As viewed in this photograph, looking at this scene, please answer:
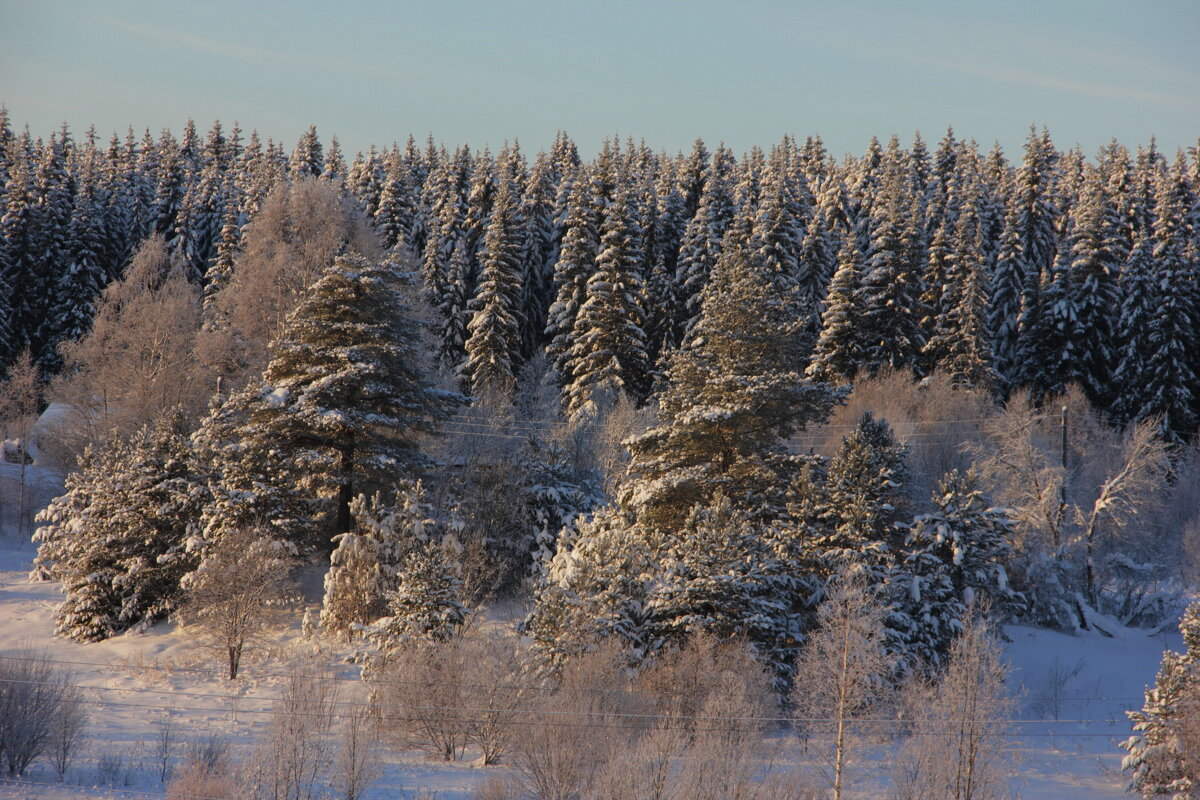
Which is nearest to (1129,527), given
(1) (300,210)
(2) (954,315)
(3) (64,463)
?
(2) (954,315)

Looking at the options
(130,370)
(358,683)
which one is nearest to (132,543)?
(358,683)

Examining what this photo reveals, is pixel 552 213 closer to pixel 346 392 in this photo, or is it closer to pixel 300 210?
pixel 300 210

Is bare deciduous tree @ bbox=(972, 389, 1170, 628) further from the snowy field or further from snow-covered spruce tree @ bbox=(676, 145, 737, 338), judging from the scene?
snow-covered spruce tree @ bbox=(676, 145, 737, 338)

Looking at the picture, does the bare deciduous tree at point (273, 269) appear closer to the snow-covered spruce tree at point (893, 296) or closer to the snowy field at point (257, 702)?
the snowy field at point (257, 702)

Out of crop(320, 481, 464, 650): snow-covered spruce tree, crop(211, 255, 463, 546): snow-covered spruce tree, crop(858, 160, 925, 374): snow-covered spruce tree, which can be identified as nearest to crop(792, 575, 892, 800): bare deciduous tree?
crop(320, 481, 464, 650): snow-covered spruce tree

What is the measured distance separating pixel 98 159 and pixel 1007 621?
70.4 m

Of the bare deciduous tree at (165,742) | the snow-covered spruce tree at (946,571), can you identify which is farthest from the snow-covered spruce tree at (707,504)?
the bare deciduous tree at (165,742)

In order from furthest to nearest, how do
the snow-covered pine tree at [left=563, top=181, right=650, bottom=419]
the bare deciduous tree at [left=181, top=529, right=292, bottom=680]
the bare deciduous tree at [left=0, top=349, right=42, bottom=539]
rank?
the bare deciduous tree at [left=0, top=349, right=42, bottom=539]
the snow-covered pine tree at [left=563, top=181, right=650, bottom=419]
the bare deciduous tree at [left=181, top=529, right=292, bottom=680]

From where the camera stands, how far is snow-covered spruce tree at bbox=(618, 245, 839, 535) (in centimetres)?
2983

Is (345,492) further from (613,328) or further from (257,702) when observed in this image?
(613,328)

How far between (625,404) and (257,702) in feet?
70.2

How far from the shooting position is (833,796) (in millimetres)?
22812

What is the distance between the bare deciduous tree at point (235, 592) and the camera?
28016mm

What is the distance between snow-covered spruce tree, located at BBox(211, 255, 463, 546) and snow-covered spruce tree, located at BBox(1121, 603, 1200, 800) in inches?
786
